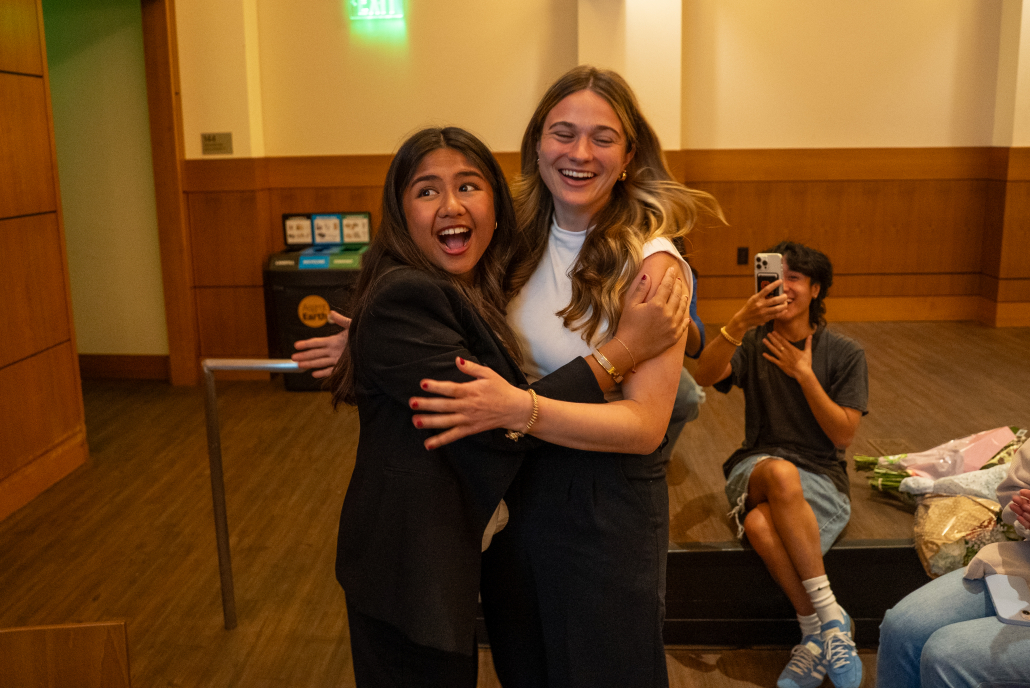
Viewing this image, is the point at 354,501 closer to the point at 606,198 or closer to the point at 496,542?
the point at 496,542

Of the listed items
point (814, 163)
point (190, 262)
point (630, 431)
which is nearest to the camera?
point (630, 431)

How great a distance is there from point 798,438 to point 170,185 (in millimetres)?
4134

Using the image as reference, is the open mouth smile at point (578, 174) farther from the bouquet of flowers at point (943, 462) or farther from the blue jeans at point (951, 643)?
the bouquet of flowers at point (943, 462)

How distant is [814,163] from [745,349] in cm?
396

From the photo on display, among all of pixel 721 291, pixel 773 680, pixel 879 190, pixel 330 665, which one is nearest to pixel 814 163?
pixel 879 190

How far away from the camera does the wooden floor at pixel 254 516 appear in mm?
2623

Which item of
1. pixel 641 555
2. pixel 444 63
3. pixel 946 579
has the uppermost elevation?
pixel 444 63

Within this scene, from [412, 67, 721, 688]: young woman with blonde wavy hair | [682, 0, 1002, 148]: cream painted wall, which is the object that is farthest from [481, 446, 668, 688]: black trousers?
[682, 0, 1002, 148]: cream painted wall

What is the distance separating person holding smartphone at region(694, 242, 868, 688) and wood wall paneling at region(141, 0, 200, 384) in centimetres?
381

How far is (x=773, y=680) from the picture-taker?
2.45 metres

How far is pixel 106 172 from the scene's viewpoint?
541cm

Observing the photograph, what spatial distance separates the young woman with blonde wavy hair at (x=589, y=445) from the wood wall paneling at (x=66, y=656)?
0.60 m

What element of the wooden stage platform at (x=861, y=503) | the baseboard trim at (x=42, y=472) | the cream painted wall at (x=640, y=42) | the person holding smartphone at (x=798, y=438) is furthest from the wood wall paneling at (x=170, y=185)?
the person holding smartphone at (x=798, y=438)

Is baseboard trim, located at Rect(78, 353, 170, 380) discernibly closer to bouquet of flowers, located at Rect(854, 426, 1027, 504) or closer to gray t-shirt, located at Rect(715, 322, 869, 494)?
gray t-shirt, located at Rect(715, 322, 869, 494)
